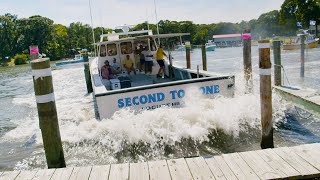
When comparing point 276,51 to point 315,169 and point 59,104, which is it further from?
point 59,104

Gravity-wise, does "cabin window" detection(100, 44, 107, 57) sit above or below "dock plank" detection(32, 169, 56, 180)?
above

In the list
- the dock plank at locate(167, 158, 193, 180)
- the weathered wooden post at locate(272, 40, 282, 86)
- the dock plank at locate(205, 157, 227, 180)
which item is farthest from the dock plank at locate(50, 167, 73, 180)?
the weathered wooden post at locate(272, 40, 282, 86)

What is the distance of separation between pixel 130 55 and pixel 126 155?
7.08 m

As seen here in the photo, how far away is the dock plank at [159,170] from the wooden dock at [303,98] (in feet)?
13.7

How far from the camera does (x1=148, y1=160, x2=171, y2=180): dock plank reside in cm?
414

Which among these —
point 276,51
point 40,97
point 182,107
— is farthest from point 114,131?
point 276,51

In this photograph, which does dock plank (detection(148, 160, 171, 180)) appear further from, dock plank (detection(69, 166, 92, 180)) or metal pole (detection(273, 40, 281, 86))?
metal pole (detection(273, 40, 281, 86))

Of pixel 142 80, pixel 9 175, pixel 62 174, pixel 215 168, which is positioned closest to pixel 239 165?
pixel 215 168

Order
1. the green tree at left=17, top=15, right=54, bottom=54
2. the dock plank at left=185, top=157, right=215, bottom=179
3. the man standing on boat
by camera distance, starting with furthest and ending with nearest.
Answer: the green tree at left=17, top=15, right=54, bottom=54 → the man standing on boat → the dock plank at left=185, top=157, right=215, bottom=179

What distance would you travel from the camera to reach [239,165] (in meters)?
4.31

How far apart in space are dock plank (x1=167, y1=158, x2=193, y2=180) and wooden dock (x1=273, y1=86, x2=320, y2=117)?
3981 mm

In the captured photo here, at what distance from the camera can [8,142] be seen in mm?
9375

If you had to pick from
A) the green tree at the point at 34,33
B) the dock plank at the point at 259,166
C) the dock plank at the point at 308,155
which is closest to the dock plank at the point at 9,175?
the dock plank at the point at 259,166

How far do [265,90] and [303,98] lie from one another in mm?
2298
